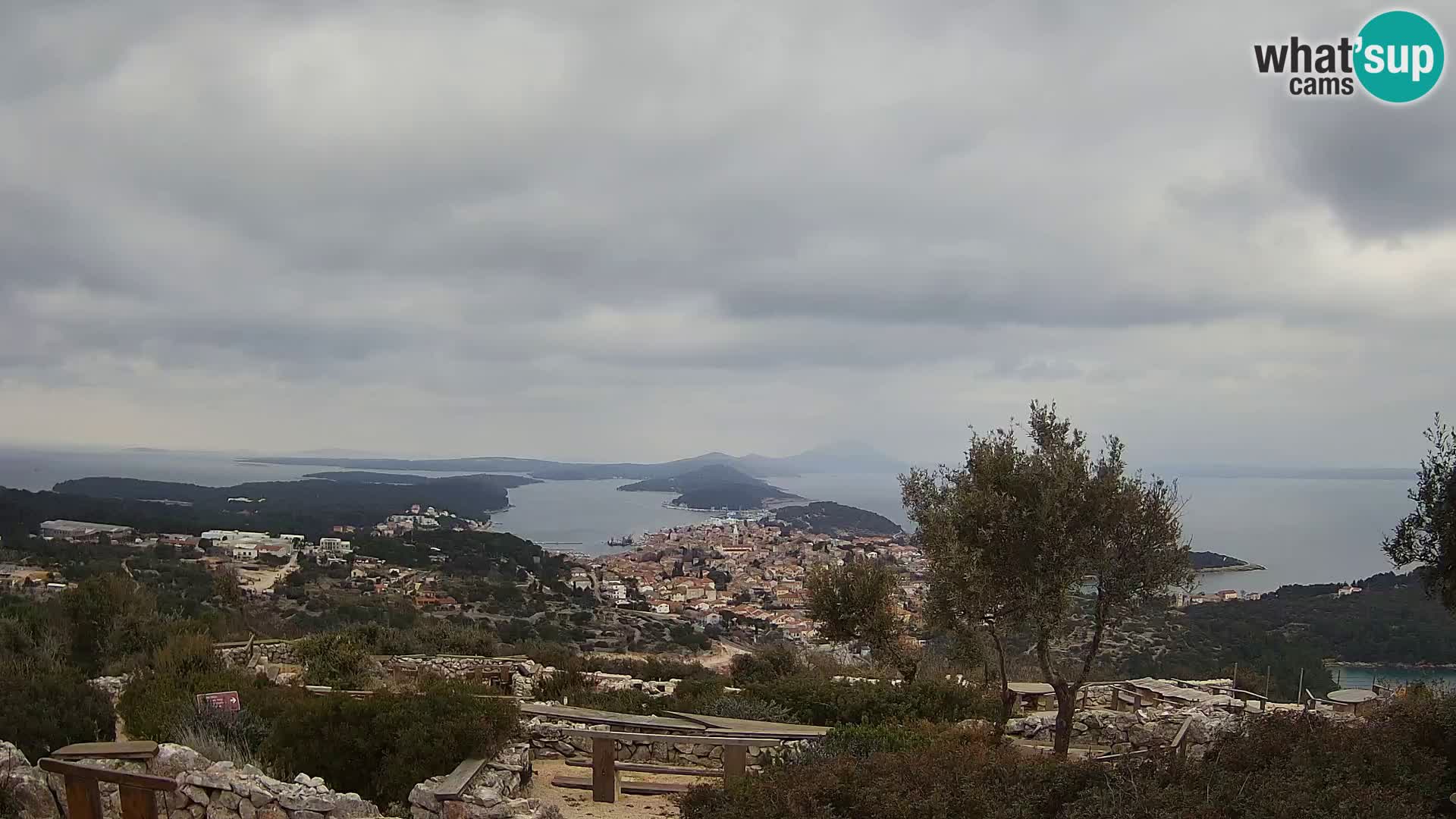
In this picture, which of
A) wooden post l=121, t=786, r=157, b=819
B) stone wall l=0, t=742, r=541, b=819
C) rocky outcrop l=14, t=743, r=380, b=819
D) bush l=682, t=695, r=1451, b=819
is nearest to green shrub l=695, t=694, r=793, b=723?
bush l=682, t=695, r=1451, b=819

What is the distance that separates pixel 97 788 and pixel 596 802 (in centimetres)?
419

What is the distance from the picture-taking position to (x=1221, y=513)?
2250 inches

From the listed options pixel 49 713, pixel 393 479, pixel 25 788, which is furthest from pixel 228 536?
pixel 393 479

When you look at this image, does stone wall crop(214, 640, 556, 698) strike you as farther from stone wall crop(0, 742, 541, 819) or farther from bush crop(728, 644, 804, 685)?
stone wall crop(0, 742, 541, 819)

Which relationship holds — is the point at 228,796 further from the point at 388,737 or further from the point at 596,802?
the point at 596,802

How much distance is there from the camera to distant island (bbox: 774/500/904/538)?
64.9 metres

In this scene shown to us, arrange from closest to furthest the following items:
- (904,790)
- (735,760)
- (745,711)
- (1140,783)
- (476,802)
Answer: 1. (1140,783)
2. (904,790)
3. (476,802)
4. (735,760)
5. (745,711)

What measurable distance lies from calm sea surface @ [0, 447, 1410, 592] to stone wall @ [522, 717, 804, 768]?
611 centimetres

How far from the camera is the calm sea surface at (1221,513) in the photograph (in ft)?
117

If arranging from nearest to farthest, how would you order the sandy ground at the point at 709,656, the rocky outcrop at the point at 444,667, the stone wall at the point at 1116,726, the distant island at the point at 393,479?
the stone wall at the point at 1116,726 → the rocky outcrop at the point at 444,667 → the sandy ground at the point at 709,656 → the distant island at the point at 393,479

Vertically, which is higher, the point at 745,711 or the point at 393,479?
the point at 745,711

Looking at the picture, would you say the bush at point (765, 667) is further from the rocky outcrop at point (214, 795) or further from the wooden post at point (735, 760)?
the rocky outcrop at point (214, 795)

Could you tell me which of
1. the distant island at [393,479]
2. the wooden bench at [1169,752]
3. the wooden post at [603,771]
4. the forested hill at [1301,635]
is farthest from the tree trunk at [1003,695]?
the distant island at [393,479]

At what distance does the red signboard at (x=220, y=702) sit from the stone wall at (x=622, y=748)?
314cm
